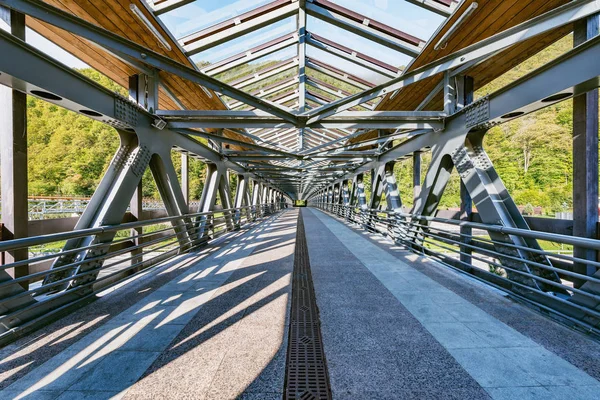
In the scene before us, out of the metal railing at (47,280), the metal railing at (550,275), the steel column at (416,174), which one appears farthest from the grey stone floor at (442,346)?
the steel column at (416,174)

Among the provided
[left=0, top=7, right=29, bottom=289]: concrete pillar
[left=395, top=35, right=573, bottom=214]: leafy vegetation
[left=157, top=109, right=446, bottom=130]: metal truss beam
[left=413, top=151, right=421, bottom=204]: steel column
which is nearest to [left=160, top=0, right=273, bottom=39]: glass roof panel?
[left=157, top=109, right=446, bottom=130]: metal truss beam

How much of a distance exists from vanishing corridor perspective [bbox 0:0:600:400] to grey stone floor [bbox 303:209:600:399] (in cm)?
2

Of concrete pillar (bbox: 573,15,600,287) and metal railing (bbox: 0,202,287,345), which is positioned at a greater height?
concrete pillar (bbox: 573,15,600,287)

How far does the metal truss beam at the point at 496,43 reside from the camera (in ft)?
9.50

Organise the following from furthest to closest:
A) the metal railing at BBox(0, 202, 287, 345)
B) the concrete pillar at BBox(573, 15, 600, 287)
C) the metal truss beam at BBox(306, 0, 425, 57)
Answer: the metal truss beam at BBox(306, 0, 425, 57) < the concrete pillar at BBox(573, 15, 600, 287) < the metal railing at BBox(0, 202, 287, 345)

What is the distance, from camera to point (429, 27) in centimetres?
446

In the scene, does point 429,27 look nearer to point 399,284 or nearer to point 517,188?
point 399,284

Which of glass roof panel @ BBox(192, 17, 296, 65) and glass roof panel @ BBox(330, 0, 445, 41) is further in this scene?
glass roof panel @ BBox(192, 17, 296, 65)

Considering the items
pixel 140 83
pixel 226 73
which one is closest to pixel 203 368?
pixel 140 83

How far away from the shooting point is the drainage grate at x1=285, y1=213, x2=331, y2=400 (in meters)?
1.95

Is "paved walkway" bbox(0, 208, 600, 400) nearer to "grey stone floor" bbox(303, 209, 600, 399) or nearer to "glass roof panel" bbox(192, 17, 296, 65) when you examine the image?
"grey stone floor" bbox(303, 209, 600, 399)

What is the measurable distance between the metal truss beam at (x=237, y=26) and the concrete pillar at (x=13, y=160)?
8.49 feet

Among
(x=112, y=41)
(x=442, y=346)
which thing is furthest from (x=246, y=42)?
(x=442, y=346)

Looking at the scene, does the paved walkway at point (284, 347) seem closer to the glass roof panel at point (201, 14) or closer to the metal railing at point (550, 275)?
the metal railing at point (550, 275)
